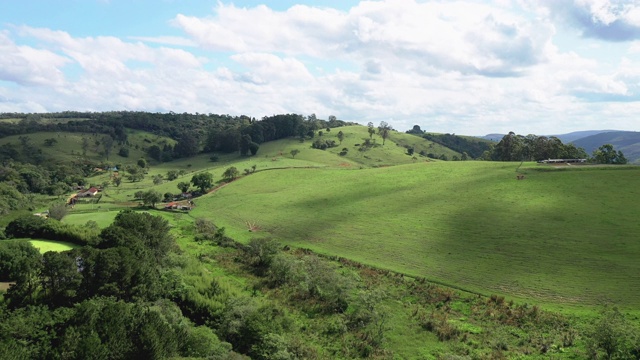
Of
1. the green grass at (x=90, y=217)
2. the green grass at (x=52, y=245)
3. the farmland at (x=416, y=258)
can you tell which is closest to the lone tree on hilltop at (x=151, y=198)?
the farmland at (x=416, y=258)

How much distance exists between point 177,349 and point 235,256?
3686cm

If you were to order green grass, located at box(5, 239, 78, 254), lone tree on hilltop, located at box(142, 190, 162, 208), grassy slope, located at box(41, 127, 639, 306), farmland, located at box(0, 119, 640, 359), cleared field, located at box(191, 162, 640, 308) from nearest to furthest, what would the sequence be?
farmland, located at box(0, 119, 640, 359), cleared field, located at box(191, 162, 640, 308), grassy slope, located at box(41, 127, 639, 306), green grass, located at box(5, 239, 78, 254), lone tree on hilltop, located at box(142, 190, 162, 208)

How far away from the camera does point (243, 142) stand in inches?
7840

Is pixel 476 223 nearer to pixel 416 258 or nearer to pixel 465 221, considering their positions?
pixel 465 221

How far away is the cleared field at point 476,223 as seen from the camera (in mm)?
57094

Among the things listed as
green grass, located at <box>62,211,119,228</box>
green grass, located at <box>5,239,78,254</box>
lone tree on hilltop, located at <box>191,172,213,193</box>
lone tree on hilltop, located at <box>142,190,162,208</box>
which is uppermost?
lone tree on hilltop, located at <box>191,172,213,193</box>

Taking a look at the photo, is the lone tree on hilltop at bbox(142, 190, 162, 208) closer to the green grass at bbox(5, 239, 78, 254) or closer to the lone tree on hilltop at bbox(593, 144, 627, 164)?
the green grass at bbox(5, 239, 78, 254)

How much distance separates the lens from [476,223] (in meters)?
76.4

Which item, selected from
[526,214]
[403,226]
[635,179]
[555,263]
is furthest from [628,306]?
[635,179]

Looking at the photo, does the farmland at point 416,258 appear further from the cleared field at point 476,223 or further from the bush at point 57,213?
the bush at point 57,213

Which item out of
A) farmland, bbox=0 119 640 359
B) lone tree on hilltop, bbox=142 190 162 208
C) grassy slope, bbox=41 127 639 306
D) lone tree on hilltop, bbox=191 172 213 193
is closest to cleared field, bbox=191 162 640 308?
grassy slope, bbox=41 127 639 306

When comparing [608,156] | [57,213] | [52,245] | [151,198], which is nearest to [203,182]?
[151,198]

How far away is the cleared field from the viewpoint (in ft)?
187

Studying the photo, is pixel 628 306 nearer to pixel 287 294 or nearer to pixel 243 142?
pixel 287 294
